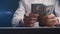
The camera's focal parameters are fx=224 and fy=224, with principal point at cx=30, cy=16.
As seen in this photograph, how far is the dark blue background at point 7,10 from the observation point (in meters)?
1.91

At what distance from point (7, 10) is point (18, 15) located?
104 mm

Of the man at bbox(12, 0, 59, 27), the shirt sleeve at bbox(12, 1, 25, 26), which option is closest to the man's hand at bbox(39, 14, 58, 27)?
the man at bbox(12, 0, 59, 27)

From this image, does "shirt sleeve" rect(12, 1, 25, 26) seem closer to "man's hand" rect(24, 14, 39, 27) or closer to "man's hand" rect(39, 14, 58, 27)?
"man's hand" rect(24, 14, 39, 27)

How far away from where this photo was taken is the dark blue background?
1.91 metres

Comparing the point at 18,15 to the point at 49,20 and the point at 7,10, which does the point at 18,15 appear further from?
the point at 49,20

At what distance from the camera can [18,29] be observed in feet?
6.10

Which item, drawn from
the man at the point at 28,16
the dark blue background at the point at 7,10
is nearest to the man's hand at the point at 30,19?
the man at the point at 28,16

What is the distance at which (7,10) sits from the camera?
1.92 meters

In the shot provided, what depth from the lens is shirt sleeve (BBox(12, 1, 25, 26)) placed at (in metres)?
1.92

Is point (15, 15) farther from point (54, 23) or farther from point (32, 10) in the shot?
point (54, 23)

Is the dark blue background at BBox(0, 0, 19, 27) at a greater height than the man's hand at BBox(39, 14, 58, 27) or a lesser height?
greater

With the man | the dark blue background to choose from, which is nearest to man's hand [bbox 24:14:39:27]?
the man

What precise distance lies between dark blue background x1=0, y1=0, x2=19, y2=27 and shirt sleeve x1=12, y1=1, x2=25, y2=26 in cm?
3

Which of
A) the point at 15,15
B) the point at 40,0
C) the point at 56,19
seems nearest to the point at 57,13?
the point at 56,19
